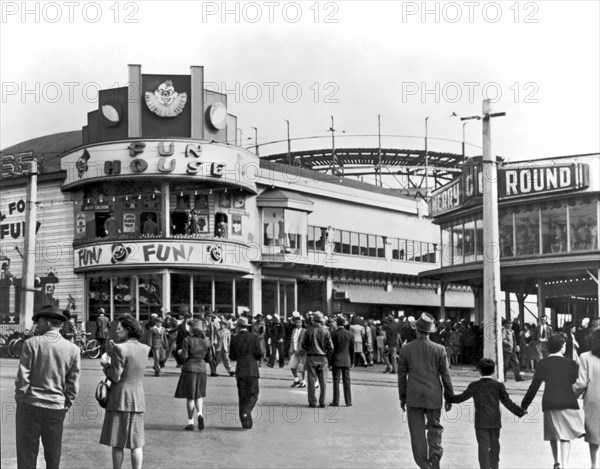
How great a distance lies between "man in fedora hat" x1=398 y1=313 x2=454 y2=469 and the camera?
1033 centimetres

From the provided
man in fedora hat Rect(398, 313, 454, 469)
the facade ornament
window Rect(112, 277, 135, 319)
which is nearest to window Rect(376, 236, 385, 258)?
the facade ornament

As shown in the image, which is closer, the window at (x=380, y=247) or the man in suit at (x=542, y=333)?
the man in suit at (x=542, y=333)

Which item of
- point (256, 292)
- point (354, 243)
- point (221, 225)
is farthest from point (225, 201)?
point (354, 243)

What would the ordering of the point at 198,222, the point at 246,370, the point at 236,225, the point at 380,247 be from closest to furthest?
the point at 246,370 → the point at 198,222 → the point at 236,225 → the point at 380,247

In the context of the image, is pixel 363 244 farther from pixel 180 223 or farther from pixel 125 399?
pixel 125 399

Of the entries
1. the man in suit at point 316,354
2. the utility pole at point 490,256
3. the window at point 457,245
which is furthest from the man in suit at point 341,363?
the window at point 457,245

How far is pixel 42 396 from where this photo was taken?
8.76m

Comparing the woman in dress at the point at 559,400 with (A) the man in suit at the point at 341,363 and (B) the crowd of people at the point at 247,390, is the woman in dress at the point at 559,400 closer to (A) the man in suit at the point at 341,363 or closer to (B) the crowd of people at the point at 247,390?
(B) the crowd of people at the point at 247,390

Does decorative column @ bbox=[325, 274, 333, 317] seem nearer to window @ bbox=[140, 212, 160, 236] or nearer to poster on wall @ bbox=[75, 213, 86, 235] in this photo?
window @ bbox=[140, 212, 160, 236]

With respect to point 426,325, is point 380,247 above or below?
above

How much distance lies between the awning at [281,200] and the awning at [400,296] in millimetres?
5762

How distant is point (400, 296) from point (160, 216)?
18.4m

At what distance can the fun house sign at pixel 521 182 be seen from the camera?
3073cm

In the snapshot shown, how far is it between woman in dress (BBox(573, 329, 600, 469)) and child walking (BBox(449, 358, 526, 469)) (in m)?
0.84
